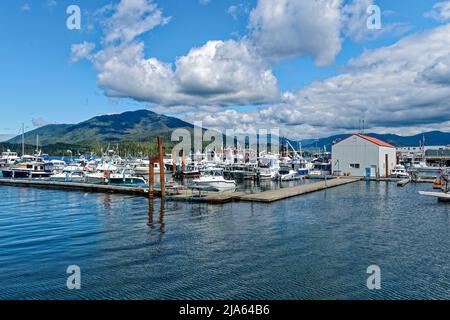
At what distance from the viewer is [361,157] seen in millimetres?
79812

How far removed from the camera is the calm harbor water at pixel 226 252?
52.7 feet

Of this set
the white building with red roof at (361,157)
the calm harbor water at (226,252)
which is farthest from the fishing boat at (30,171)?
the white building with red roof at (361,157)

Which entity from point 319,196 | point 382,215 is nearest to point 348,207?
point 382,215

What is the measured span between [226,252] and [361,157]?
66268mm

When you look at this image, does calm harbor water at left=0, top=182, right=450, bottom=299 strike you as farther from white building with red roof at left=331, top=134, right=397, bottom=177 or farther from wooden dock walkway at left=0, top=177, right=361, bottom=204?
white building with red roof at left=331, top=134, right=397, bottom=177

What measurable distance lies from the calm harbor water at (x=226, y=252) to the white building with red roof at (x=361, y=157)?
4022cm

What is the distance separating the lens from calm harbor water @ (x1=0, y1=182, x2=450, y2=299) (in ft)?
52.7

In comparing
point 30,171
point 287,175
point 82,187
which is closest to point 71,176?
point 30,171

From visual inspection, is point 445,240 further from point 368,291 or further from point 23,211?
point 23,211

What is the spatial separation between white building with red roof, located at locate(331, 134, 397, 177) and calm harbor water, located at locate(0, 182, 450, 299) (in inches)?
1584

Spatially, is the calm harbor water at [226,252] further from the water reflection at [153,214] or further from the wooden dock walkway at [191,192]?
the wooden dock walkway at [191,192]

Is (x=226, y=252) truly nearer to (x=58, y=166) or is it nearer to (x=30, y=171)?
(x=30, y=171)

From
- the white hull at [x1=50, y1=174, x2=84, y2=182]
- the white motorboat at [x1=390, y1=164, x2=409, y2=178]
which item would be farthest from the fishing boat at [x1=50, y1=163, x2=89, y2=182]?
the white motorboat at [x1=390, y1=164, x2=409, y2=178]
